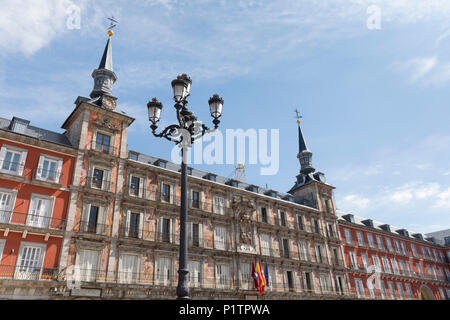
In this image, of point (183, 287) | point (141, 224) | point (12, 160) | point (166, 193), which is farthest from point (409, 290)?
point (12, 160)

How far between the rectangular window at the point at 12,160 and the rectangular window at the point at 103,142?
513cm

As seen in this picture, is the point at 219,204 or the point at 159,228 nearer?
the point at 159,228

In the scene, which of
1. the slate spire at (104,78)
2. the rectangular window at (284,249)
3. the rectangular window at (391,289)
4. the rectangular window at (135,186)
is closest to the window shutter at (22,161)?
the rectangular window at (135,186)

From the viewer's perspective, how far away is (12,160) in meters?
21.2

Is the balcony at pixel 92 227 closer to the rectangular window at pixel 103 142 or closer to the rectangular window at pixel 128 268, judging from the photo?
the rectangular window at pixel 128 268

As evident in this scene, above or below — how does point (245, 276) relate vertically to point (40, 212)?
below

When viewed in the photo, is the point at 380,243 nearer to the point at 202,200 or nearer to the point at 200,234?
the point at 202,200

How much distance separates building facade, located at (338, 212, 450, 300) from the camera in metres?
39.0

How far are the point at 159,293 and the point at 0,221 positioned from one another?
1146cm

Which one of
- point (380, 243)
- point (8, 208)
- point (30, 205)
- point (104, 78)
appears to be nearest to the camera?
point (8, 208)

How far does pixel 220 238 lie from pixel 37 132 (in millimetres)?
17583

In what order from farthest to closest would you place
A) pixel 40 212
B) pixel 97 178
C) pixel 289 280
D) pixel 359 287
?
pixel 359 287 < pixel 289 280 < pixel 97 178 < pixel 40 212
